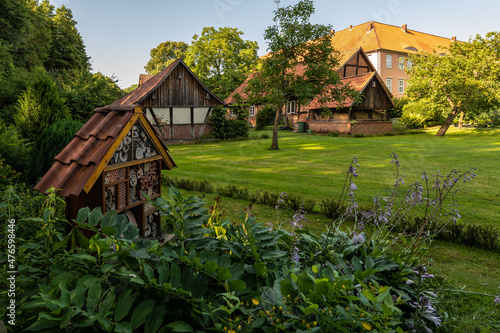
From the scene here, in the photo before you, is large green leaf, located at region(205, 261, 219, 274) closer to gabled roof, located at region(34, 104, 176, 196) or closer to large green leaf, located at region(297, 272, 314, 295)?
large green leaf, located at region(297, 272, 314, 295)

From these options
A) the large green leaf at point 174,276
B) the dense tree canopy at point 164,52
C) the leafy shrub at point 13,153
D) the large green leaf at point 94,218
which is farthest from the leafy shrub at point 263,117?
the dense tree canopy at point 164,52

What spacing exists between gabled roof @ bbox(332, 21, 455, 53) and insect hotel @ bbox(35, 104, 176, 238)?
49.7 m

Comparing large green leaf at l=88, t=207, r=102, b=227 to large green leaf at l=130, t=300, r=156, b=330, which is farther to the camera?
large green leaf at l=88, t=207, r=102, b=227

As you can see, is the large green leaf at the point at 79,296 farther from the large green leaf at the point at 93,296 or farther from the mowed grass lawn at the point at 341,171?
the mowed grass lawn at the point at 341,171

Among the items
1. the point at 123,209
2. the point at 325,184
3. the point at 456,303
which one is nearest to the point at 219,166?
the point at 325,184

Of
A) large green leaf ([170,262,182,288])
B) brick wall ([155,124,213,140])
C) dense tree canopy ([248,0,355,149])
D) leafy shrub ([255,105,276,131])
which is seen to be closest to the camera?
large green leaf ([170,262,182,288])

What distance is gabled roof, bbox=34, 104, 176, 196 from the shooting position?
3125mm

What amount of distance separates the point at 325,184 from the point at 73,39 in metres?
45.3

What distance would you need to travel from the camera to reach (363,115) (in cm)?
2952

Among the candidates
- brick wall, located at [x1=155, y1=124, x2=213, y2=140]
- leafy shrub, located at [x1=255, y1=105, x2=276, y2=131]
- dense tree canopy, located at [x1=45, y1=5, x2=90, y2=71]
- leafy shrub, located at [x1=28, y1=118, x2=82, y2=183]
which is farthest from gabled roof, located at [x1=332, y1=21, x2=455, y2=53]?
leafy shrub, located at [x1=28, y1=118, x2=82, y2=183]

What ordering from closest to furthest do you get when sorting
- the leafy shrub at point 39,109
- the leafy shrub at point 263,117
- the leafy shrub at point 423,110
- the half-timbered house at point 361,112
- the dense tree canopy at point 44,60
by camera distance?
1. the leafy shrub at point 39,109
2. the dense tree canopy at point 44,60
3. the half-timbered house at point 361,112
4. the leafy shrub at point 423,110
5. the leafy shrub at point 263,117

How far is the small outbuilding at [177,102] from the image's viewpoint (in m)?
23.1

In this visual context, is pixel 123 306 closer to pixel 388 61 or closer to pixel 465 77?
pixel 465 77

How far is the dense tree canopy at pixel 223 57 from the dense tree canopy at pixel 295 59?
20490mm
